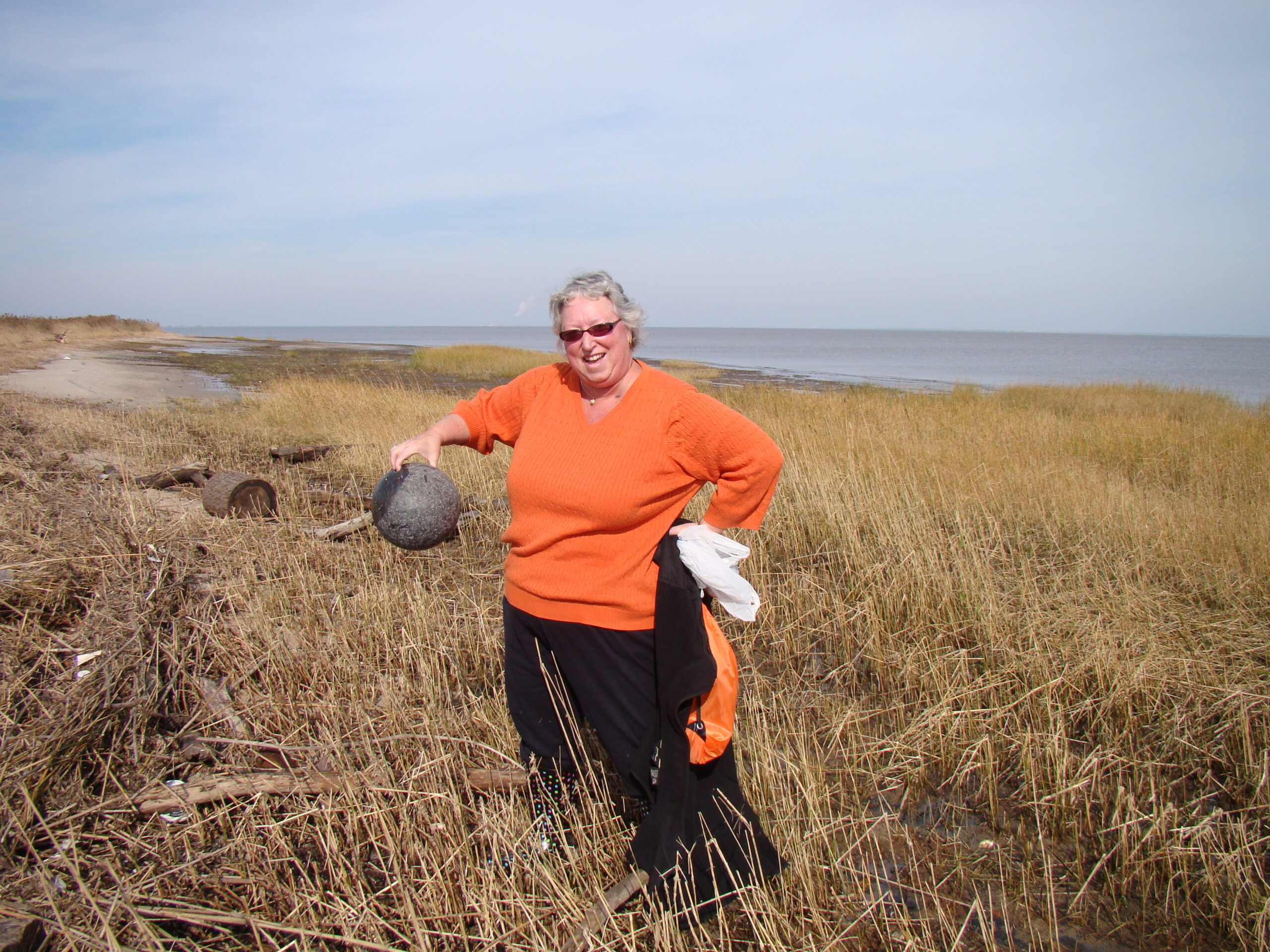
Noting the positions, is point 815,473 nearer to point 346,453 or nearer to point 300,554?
point 300,554

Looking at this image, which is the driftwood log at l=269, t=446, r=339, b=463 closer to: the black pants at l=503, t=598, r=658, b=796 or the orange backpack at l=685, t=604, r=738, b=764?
the black pants at l=503, t=598, r=658, b=796

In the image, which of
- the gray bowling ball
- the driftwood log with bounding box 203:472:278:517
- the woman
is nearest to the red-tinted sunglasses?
the woman

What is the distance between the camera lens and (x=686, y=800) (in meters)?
2.25

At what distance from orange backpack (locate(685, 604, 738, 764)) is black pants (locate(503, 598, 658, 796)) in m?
0.16

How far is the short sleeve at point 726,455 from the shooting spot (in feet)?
7.24

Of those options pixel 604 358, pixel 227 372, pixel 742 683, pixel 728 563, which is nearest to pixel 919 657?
pixel 742 683

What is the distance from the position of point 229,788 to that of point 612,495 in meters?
1.78

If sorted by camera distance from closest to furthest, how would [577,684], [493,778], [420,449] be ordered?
[577,684]
[420,449]
[493,778]

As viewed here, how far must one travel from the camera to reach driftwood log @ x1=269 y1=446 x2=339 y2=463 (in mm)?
8555

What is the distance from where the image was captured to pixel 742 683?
12.1 feet

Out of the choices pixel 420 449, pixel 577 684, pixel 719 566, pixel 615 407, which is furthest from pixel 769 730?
pixel 420 449

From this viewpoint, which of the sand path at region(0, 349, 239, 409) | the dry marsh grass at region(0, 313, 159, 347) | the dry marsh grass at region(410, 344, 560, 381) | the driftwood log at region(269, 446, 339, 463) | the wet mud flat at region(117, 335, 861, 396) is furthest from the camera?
the dry marsh grass at region(0, 313, 159, 347)

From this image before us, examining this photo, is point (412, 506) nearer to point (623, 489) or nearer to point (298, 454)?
point (623, 489)

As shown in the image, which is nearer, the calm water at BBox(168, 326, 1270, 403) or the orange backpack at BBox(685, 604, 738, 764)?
the orange backpack at BBox(685, 604, 738, 764)
